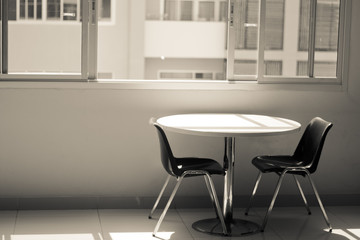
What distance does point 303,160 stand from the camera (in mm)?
5098

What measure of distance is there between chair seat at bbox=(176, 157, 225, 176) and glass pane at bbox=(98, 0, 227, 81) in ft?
29.8

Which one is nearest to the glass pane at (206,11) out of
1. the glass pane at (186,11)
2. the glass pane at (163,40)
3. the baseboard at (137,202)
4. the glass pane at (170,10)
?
the glass pane at (163,40)

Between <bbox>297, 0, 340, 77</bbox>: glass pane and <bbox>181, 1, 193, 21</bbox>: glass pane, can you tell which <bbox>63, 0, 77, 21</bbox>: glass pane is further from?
<bbox>181, 1, 193, 21</bbox>: glass pane

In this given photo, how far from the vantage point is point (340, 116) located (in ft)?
18.4

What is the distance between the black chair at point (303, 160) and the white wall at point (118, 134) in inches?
15.3

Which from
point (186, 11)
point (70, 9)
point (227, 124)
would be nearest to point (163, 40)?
point (186, 11)

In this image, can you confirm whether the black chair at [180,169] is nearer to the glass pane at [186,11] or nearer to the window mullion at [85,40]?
the window mullion at [85,40]

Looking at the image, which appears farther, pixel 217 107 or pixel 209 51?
pixel 209 51

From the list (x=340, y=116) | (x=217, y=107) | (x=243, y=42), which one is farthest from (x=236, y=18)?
(x=340, y=116)

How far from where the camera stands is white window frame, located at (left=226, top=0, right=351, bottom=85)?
5469 mm

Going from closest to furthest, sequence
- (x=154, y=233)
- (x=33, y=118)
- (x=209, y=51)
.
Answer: (x=154, y=233), (x=33, y=118), (x=209, y=51)

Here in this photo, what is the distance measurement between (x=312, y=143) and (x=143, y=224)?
136 cm

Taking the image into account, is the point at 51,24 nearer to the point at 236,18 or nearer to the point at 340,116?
the point at 236,18

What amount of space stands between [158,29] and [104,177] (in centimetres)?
1189
